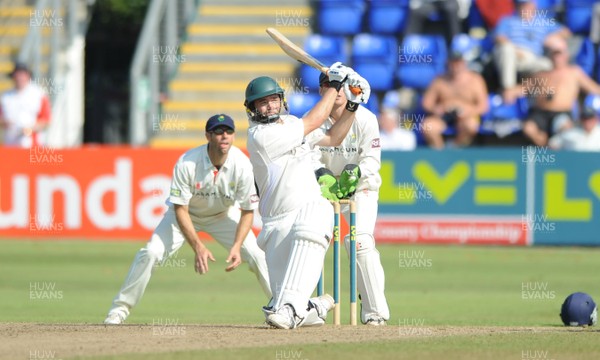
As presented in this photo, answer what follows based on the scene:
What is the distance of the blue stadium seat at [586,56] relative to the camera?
2075 cm

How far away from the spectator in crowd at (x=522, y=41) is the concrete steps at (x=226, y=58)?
4137mm

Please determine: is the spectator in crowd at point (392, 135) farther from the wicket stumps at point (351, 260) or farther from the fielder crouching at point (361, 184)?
the wicket stumps at point (351, 260)

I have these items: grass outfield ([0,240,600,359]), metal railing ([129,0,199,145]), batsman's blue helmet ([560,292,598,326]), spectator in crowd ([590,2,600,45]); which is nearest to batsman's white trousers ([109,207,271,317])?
grass outfield ([0,240,600,359])

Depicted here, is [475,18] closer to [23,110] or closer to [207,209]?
[23,110]

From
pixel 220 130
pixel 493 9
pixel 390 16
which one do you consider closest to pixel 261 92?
pixel 220 130

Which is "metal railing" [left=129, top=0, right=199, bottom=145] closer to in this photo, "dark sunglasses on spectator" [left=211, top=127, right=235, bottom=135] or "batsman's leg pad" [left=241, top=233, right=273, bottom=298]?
"batsman's leg pad" [left=241, top=233, right=273, bottom=298]

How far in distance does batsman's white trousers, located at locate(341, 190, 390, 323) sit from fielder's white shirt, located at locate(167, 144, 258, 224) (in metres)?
0.92

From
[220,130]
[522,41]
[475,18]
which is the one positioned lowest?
[220,130]

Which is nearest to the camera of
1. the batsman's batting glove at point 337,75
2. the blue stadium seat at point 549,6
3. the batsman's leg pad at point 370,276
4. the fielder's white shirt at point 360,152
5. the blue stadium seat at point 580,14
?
the batsman's batting glove at point 337,75

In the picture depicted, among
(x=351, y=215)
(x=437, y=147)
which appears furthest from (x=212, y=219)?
(x=437, y=147)

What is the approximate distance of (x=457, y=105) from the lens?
20.0 m

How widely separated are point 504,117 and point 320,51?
12.1 ft

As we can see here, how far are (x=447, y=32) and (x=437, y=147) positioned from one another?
3.15m

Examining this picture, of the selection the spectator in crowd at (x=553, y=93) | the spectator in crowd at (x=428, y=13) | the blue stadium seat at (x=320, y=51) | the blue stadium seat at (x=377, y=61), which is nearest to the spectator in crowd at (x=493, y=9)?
the spectator in crowd at (x=428, y=13)
